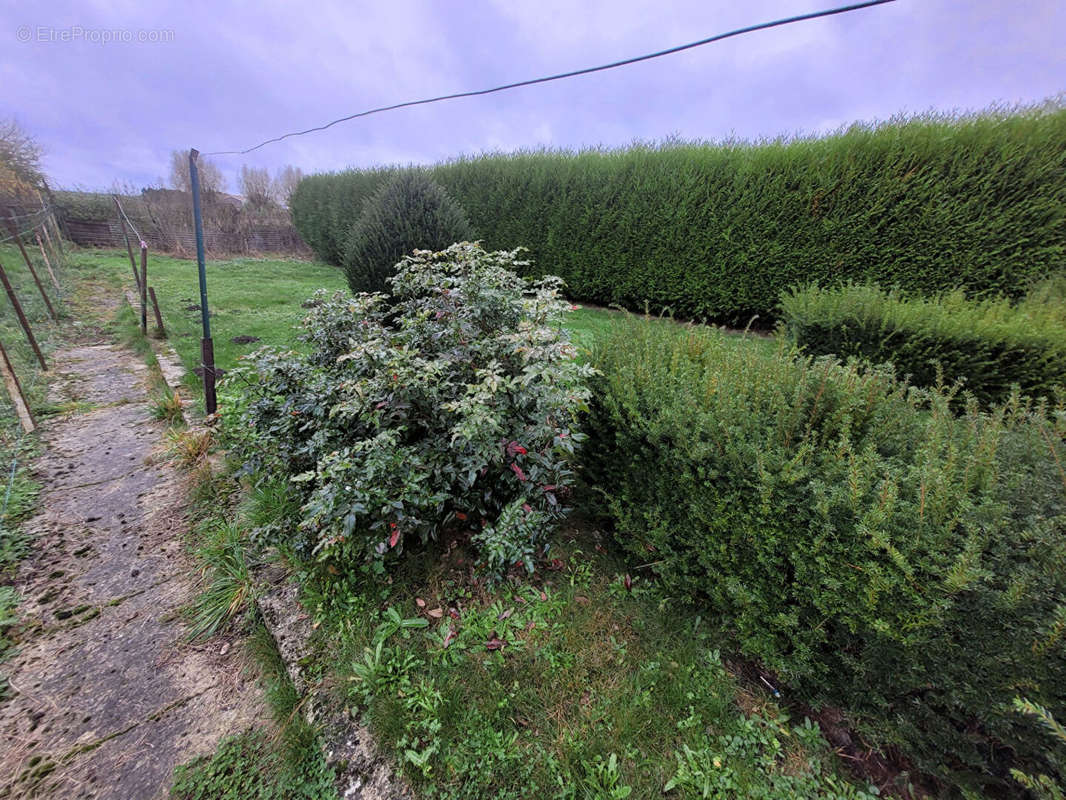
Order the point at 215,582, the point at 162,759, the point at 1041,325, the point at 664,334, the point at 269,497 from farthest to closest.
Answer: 1. the point at 1041,325
2. the point at 664,334
3. the point at 269,497
4. the point at 215,582
5. the point at 162,759

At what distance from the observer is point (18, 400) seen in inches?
137

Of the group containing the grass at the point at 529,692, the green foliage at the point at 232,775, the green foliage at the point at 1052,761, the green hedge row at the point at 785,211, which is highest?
the green hedge row at the point at 785,211

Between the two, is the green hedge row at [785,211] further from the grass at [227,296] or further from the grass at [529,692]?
the grass at [227,296]

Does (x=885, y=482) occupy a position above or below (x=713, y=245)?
below

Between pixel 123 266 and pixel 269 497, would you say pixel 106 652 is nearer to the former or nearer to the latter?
pixel 269 497

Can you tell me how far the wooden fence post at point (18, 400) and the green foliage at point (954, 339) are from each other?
21.5 ft

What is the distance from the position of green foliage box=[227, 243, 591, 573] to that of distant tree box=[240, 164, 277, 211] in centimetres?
1979

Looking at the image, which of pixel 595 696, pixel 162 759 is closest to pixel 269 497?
pixel 162 759

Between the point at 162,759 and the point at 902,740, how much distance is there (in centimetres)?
247

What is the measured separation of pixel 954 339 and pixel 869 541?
3393 millimetres

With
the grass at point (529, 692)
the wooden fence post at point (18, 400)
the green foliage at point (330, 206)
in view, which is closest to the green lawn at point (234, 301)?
the wooden fence post at point (18, 400)

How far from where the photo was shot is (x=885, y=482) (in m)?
1.24

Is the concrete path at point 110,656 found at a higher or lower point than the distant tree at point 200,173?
lower

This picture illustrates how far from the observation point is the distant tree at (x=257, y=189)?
17.5 m
